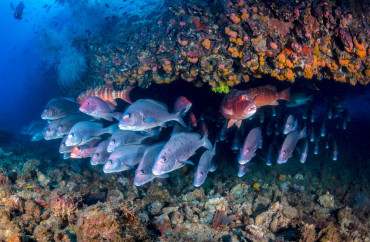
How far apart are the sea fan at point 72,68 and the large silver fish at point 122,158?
5.43m

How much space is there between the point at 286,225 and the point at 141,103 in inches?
183

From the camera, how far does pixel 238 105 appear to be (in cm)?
→ 444

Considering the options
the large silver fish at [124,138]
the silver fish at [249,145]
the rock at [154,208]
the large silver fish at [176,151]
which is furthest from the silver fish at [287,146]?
the large silver fish at [124,138]

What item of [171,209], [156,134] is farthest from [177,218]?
[156,134]

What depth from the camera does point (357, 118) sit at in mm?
23203

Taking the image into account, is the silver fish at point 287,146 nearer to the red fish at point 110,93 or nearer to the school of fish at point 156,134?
the school of fish at point 156,134

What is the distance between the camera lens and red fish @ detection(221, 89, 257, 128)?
4328 mm

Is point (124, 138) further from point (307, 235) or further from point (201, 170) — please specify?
point (307, 235)

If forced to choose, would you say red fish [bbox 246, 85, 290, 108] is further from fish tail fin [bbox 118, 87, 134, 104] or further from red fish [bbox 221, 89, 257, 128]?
fish tail fin [bbox 118, 87, 134, 104]

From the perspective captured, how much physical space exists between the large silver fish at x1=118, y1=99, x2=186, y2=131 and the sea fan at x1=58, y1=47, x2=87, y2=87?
5406mm

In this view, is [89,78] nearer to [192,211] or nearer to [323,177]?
[192,211]

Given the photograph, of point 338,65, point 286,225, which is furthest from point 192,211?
point 338,65

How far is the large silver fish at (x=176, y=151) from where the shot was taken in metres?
4.56

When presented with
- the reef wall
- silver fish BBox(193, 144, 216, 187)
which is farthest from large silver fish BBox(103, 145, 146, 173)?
the reef wall
